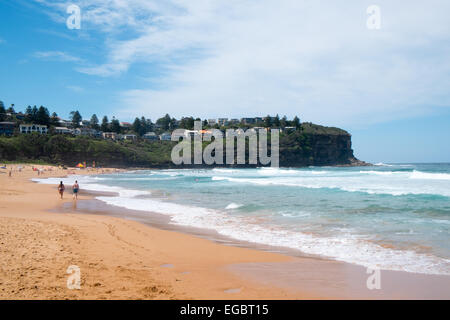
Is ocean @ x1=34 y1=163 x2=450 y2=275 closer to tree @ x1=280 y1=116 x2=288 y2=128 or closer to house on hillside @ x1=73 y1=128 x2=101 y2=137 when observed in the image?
house on hillside @ x1=73 y1=128 x2=101 y2=137

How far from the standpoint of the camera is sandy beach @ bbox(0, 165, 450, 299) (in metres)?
4.93

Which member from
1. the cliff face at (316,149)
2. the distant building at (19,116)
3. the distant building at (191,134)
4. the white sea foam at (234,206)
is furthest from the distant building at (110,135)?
the white sea foam at (234,206)

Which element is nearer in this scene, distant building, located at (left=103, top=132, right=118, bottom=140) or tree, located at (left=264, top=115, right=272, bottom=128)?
distant building, located at (left=103, top=132, right=118, bottom=140)

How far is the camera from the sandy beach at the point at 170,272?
493 centimetres

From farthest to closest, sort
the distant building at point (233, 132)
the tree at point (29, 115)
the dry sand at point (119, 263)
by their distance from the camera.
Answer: the distant building at point (233, 132), the tree at point (29, 115), the dry sand at point (119, 263)

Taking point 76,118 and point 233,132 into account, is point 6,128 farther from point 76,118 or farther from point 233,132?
point 233,132

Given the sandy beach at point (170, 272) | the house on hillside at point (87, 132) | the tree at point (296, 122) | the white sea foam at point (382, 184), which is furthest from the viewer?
the tree at point (296, 122)

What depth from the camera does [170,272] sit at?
242 inches

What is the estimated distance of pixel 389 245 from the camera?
28.2 feet

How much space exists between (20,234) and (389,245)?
9.84 m

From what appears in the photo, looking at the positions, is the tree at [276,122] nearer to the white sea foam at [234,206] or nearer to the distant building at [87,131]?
the distant building at [87,131]

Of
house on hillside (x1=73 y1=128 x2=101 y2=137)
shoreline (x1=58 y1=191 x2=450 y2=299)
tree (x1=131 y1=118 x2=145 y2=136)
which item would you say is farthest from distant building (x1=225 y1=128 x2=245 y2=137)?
shoreline (x1=58 y1=191 x2=450 y2=299)

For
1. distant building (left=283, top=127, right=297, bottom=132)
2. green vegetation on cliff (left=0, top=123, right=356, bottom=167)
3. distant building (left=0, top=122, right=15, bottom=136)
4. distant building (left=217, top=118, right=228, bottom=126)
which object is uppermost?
distant building (left=217, top=118, right=228, bottom=126)
